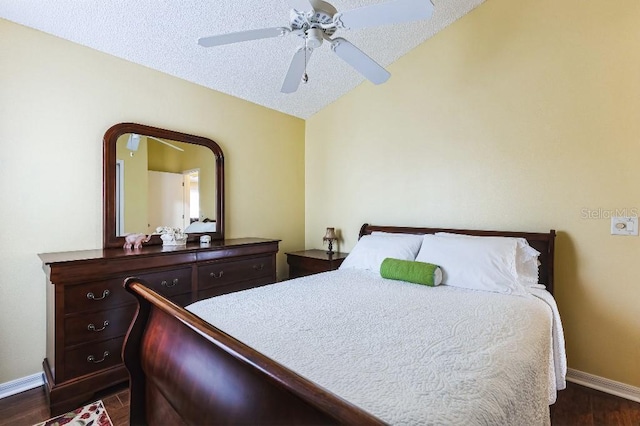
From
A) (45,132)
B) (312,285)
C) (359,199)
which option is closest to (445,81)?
(359,199)

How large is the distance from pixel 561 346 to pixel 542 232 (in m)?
0.88

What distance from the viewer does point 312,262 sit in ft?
11.1

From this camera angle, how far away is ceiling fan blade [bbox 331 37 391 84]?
177 centimetres

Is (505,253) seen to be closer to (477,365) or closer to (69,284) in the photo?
(477,365)

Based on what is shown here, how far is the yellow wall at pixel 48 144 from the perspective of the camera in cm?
211

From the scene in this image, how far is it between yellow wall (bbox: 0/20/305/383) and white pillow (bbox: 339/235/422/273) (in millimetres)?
1994

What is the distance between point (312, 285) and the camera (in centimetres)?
220

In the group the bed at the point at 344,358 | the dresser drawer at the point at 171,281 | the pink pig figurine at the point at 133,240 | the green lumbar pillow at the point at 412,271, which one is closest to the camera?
the bed at the point at 344,358

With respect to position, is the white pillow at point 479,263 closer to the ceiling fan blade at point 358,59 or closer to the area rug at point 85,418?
the ceiling fan blade at point 358,59

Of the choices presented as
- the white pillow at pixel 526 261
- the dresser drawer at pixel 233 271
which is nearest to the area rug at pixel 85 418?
the dresser drawer at pixel 233 271

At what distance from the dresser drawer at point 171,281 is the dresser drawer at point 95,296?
17 centimetres

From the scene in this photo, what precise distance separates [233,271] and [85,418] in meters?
1.34

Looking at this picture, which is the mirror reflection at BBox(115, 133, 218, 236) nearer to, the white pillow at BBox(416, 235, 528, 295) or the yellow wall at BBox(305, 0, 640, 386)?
the yellow wall at BBox(305, 0, 640, 386)

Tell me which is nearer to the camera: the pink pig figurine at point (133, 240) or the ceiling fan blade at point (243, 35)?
the ceiling fan blade at point (243, 35)
